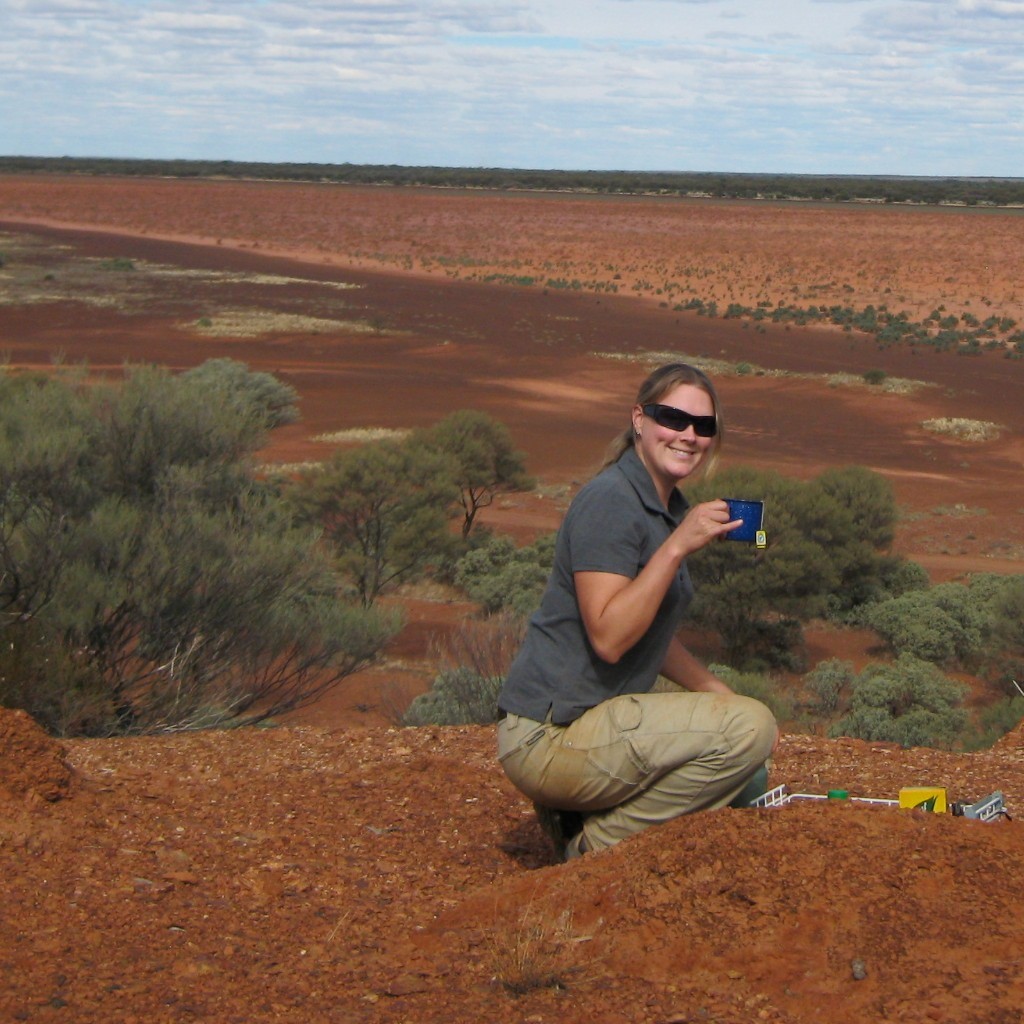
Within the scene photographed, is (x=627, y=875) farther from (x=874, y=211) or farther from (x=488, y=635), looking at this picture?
(x=874, y=211)

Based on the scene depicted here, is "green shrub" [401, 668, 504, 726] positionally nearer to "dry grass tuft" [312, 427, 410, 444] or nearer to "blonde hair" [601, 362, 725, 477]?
"blonde hair" [601, 362, 725, 477]

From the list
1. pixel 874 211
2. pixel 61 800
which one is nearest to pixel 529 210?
pixel 874 211

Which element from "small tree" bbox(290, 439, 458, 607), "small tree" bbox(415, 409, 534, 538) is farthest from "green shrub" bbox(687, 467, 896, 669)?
"small tree" bbox(415, 409, 534, 538)

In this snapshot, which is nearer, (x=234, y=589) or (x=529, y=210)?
(x=234, y=589)

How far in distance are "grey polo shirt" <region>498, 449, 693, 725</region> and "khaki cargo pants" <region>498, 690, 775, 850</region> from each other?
48mm

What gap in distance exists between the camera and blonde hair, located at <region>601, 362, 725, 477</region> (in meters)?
3.55

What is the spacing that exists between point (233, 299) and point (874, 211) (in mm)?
54291

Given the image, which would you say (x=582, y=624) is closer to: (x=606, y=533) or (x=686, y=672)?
(x=606, y=533)

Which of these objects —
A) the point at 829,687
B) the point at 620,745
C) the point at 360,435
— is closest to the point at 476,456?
the point at 360,435

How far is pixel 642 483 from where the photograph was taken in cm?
350

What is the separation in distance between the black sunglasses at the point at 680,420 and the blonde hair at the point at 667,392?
28 mm

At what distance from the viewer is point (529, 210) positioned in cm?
8469

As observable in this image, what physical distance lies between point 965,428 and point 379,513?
14.8 meters

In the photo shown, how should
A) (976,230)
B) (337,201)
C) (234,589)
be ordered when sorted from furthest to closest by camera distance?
(337,201), (976,230), (234,589)
